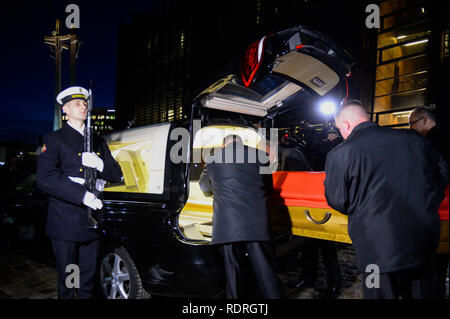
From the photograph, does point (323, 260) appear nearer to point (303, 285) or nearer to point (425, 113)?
point (303, 285)

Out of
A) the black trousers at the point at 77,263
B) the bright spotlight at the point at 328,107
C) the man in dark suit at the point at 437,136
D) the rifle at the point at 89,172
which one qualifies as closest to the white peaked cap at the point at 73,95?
the rifle at the point at 89,172

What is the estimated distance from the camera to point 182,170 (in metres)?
2.58

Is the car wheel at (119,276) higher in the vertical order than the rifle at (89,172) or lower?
lower

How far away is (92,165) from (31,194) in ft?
7.87

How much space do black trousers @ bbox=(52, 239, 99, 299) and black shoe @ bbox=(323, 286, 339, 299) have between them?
2471 millimetres

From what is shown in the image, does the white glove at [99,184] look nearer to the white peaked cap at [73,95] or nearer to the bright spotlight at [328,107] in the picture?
the white peaked cap at [73,95]

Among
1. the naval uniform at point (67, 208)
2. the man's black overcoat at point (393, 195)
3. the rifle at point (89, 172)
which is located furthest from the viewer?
the rifle at point (89, 172)

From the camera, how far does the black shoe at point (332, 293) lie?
10.1ft

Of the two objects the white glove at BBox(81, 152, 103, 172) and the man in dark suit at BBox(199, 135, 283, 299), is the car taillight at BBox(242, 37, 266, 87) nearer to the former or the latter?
the man in dark suit at BBox(199, 135, 283, 299)

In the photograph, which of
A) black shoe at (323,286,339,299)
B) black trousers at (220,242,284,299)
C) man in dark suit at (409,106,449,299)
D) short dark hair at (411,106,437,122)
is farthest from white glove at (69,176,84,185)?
short dark hair at (411,106,437,122)

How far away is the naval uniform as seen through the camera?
79.9 inches

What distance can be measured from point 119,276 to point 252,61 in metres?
2.52

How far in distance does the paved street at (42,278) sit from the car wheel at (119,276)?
0.78 m

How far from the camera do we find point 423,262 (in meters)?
1.65
